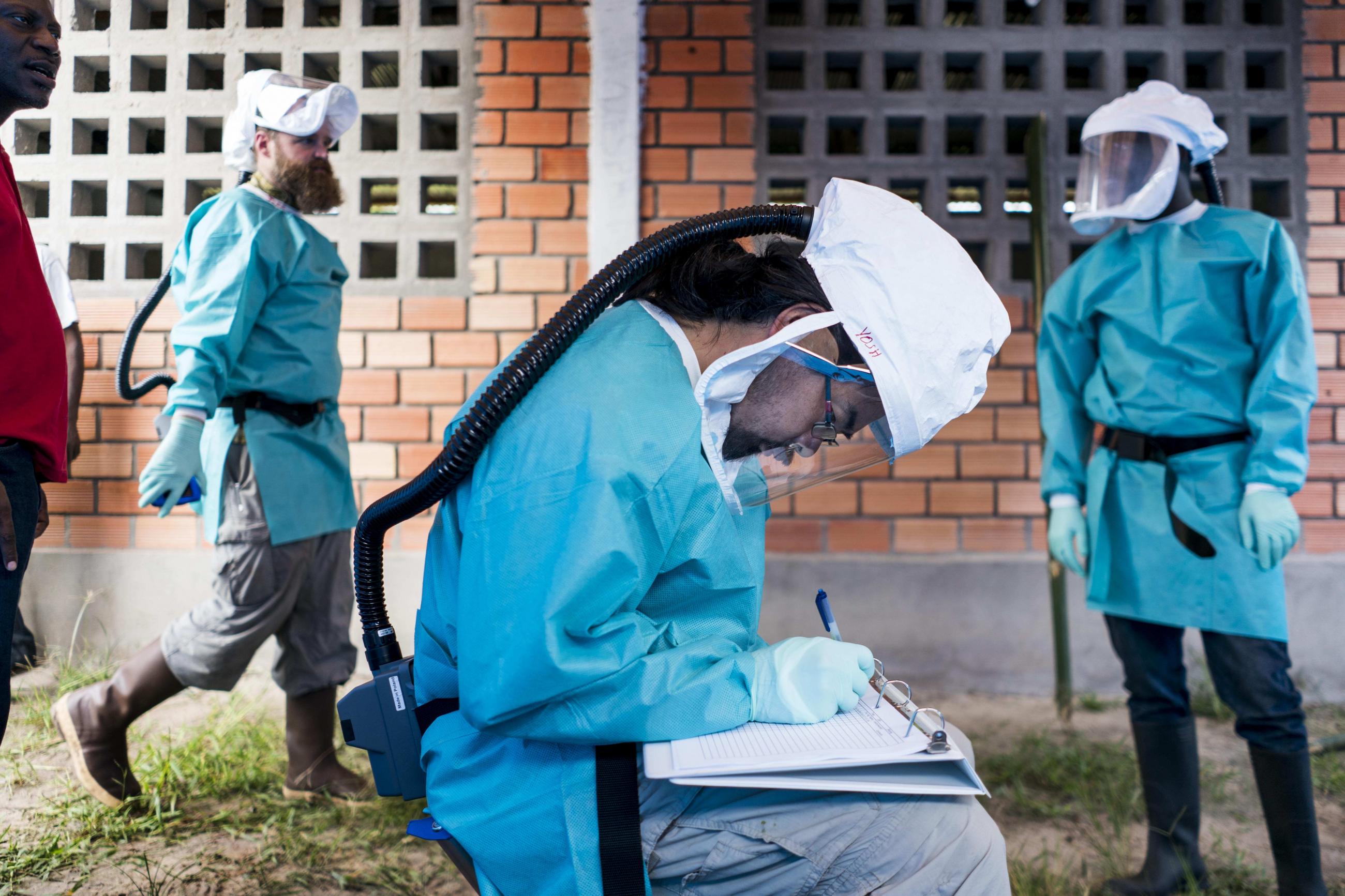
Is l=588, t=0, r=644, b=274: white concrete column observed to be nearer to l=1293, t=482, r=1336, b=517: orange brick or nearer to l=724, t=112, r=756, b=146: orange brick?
l=724, t=112, r=756, b=146: orange brick

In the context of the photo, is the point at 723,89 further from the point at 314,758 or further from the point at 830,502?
the point at 314,758

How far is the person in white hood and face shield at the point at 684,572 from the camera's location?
0.89m

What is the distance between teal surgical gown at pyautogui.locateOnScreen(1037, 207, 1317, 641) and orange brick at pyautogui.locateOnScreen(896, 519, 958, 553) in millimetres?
991

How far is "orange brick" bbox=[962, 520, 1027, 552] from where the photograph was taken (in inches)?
121

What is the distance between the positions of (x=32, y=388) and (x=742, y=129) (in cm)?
232

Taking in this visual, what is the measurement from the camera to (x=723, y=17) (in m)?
2.99

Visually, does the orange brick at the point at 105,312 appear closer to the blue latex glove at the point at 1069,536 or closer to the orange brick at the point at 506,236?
the orange brick at the point at 506,236

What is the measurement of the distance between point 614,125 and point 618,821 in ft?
8.26

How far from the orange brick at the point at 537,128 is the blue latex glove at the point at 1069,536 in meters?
2.00

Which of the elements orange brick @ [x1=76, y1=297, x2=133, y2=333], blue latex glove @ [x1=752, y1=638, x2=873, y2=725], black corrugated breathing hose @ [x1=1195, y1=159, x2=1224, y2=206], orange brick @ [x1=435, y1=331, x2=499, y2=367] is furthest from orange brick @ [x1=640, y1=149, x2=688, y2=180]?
blue latex glove @ [x1=752, y1=638, x2=873, y2=725]

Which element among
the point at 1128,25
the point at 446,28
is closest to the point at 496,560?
the point at 446,28

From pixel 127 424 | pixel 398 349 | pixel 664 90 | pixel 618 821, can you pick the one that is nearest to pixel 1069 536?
pixel 618 821

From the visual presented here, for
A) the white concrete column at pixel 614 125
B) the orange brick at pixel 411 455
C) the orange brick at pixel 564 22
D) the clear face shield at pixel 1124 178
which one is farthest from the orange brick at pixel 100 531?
the clear face shield at pixel 1124 178

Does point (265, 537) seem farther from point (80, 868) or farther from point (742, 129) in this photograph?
point (742, 129)
